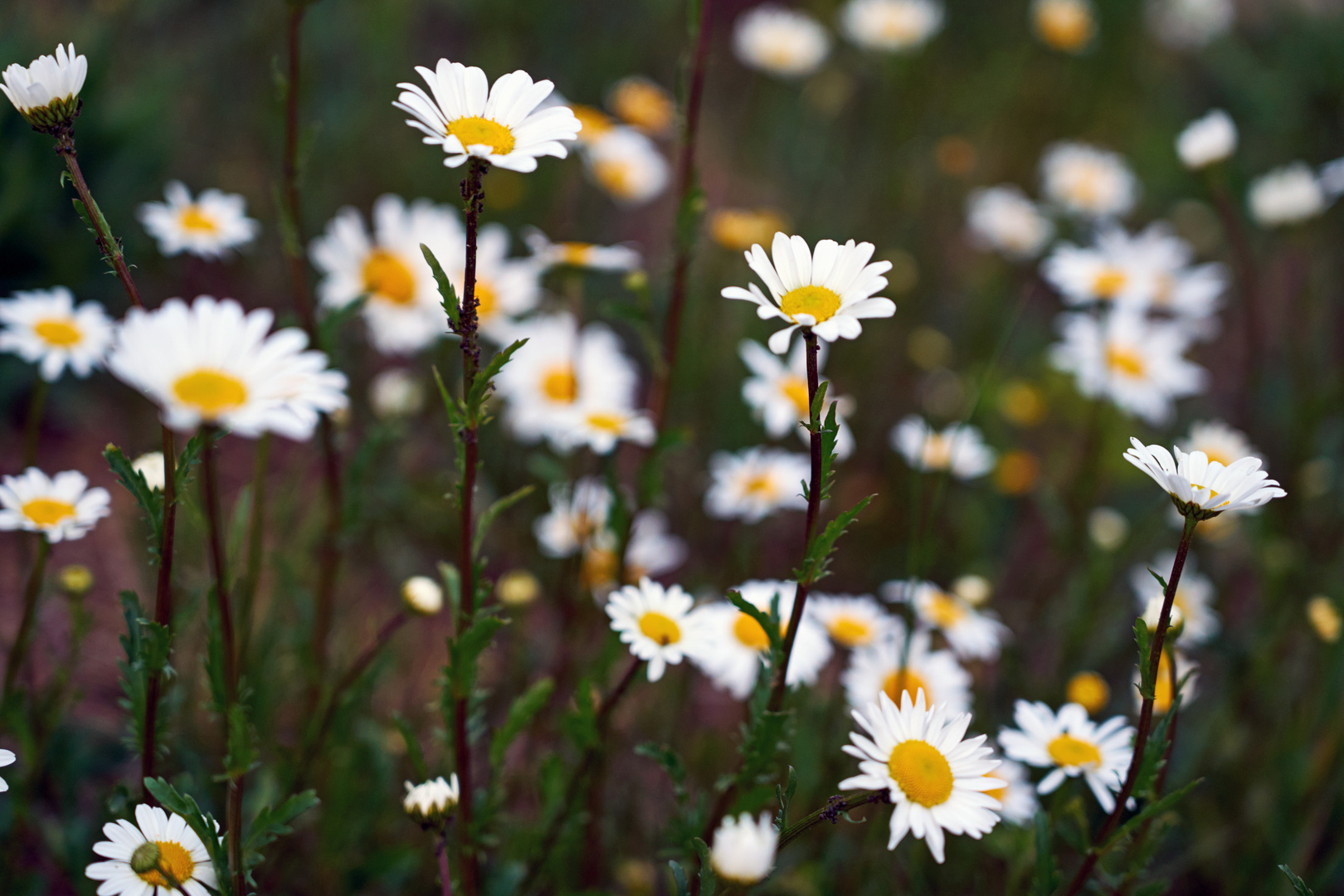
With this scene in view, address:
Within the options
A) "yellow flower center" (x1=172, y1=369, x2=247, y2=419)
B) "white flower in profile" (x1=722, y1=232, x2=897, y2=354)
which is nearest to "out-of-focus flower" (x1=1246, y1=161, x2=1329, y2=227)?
"white flower in profile" (x1=722, y1=232, x2=897, y2=354)

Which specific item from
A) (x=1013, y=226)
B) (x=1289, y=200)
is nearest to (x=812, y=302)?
(x=1289, y=200)

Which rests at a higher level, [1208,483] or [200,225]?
[200,225]

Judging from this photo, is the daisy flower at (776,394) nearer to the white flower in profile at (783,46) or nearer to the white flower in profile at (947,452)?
the white flower in profile at (947,452)

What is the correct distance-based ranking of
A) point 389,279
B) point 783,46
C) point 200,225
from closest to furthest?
1. point 200,225
2. point 389,279
3. point 783,46

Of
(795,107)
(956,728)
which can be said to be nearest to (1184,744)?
(956,728)

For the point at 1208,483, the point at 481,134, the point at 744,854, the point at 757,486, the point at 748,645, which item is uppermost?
the point at 757,486

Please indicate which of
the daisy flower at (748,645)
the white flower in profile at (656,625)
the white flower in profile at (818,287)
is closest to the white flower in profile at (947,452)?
the daisy flower at (748,645)

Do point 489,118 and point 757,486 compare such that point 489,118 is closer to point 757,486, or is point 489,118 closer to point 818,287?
point 818,287

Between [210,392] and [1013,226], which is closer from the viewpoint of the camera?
[210,392]
